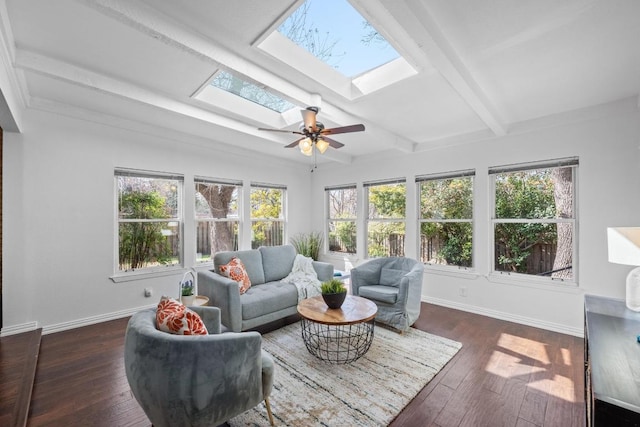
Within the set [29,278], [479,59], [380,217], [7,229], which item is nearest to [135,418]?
[29,278]

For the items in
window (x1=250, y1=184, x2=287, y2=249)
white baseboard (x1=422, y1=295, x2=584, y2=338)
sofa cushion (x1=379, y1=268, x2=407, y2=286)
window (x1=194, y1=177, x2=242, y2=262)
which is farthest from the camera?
window (x1=250, y1=184, x2=287, y2=249)

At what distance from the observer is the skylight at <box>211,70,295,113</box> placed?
Result: 2.91m

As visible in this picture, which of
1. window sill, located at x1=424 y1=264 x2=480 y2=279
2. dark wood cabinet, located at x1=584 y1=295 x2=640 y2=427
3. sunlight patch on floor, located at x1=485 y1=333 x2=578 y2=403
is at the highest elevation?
dark wood cabinet, located at x1=584 y1=295 x2=640 y2=427

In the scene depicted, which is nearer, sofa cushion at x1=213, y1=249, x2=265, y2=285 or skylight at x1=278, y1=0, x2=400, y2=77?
skylight at x1=278, y1=0, x2=400, y2=77

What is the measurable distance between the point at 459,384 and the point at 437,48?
2.59 meters

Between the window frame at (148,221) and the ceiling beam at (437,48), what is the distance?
374cm

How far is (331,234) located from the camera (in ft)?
19.9

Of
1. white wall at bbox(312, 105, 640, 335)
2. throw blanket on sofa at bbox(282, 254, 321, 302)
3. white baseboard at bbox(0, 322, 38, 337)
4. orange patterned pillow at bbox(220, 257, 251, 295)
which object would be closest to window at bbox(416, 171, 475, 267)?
white wall at bbox(312, 105, 640, 335)

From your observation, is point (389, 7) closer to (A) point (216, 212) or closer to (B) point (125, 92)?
(B) point (125, 92)

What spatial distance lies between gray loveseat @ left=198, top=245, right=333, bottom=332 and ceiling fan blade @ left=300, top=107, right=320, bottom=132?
1.80 m

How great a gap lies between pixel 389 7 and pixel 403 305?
2.81m

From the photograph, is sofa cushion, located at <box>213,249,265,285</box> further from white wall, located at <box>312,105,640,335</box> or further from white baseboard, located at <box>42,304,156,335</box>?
white wall, located at <box>312,105,640,335</box>

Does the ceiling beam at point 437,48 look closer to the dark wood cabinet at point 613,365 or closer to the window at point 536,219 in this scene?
the window at point 536,219

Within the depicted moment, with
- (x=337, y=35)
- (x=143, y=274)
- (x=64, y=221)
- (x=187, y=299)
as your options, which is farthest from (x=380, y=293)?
(x=64, y=221)
